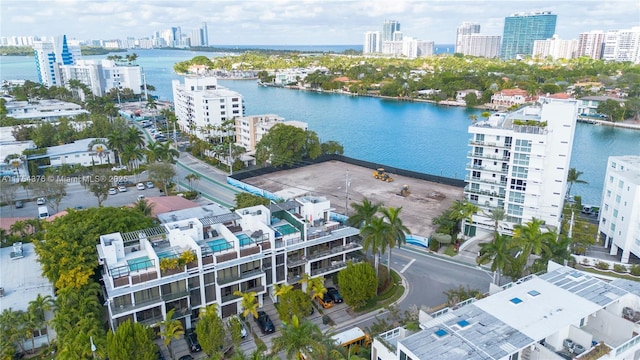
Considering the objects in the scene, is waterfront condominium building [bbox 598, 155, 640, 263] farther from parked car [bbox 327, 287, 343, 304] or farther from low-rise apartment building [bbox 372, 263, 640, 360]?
parked car [bbox 327, 287, 343, 304]

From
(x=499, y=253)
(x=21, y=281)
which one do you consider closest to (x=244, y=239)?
(x=21, y=281)

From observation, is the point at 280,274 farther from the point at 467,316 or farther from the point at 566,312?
the point at 566,312

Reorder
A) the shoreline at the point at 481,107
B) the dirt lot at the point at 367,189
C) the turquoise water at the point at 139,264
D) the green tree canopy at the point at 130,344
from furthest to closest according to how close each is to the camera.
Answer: the shoreline at the point at 481,107 → the dirt lot at the point at 367,189 → the turquoise water at the point at 139,264 → the green tree canopy at the point at 130,344

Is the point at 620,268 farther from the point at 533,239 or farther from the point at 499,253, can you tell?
the point at 499,253

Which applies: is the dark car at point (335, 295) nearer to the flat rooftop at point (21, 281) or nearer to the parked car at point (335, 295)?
the parked car at point (335, 295)

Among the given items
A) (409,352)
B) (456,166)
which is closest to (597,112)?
(456,166)

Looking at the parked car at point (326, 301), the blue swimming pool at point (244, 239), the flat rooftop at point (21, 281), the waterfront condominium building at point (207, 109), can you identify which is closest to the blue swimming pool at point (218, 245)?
the blue swimming pool at point (244, 239)

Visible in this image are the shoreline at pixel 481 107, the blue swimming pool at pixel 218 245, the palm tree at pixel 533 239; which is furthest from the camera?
the shoreline at pixel 481 107
